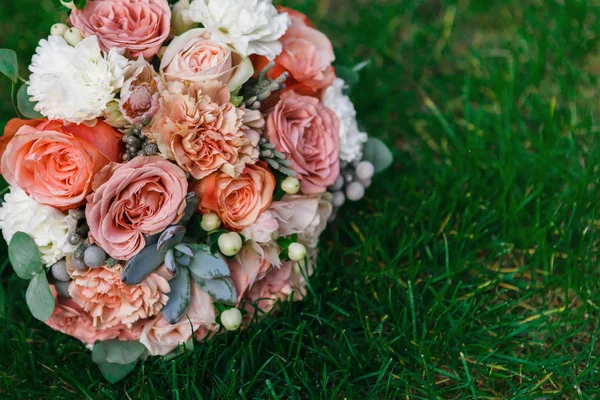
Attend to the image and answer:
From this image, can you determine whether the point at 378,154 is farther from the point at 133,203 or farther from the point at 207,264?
the point at 133,203

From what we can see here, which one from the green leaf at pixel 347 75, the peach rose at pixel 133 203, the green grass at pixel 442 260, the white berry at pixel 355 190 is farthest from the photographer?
the green leaf at pixel 347 75

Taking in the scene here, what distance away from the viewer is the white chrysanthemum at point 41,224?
121cm

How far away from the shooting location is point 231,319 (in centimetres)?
128

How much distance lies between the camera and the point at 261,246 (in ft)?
4.28

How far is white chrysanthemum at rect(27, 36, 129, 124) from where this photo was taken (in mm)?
1170

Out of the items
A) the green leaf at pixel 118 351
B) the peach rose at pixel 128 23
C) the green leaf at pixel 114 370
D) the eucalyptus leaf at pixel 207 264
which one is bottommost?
the green leaf at pixel 114 370

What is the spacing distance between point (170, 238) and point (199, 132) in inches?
8.2

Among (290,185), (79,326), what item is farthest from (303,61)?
(79,326)

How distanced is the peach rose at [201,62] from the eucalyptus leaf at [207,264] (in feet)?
1.06

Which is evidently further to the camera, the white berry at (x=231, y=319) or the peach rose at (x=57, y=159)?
the white berry at (x=231, y=319)

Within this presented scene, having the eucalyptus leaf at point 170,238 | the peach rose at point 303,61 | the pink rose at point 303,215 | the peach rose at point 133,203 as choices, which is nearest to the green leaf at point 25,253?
the peach rose at point 133,203

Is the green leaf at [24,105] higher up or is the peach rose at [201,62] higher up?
the peach rose at [201,62]

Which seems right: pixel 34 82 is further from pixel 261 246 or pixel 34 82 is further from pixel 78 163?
pixel 261 246

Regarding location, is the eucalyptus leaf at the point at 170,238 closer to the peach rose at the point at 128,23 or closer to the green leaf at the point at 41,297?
the green leaf at the point at 41,297
